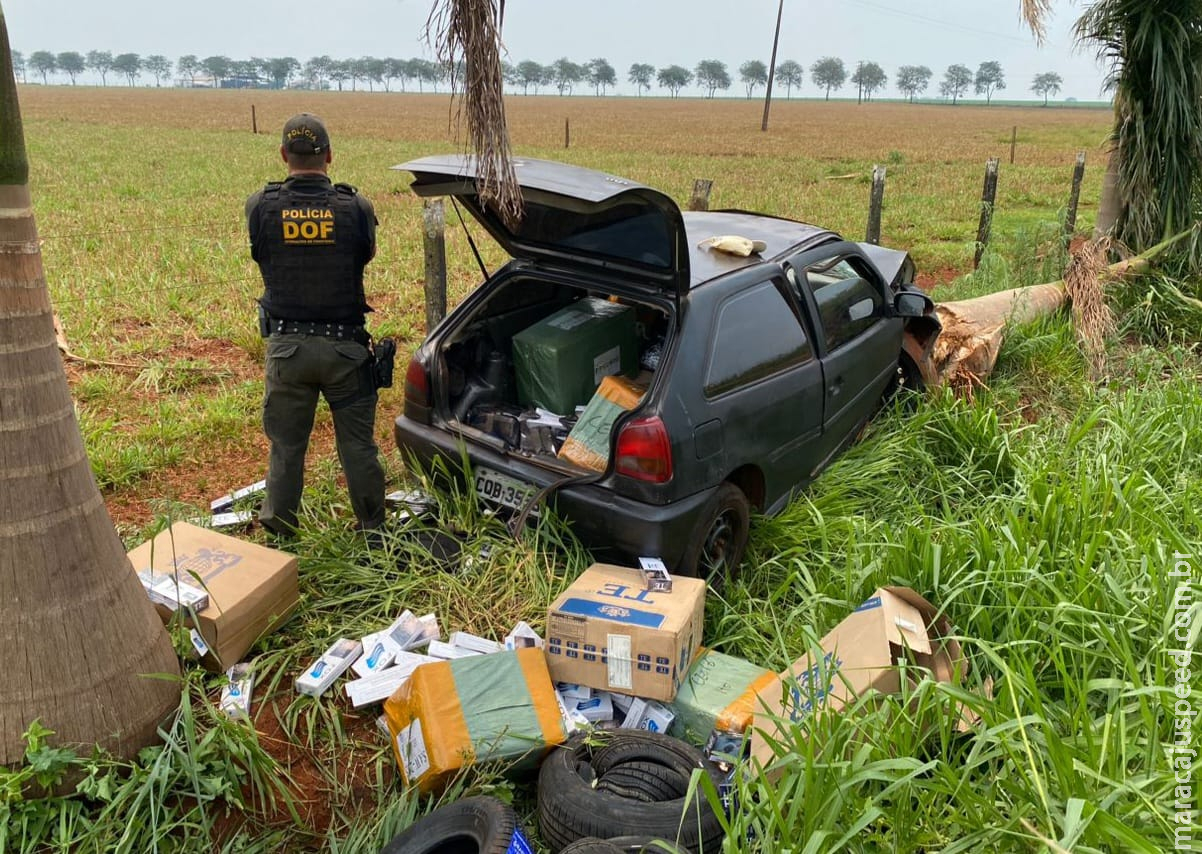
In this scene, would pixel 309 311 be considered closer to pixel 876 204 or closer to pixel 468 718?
pixel 468 718

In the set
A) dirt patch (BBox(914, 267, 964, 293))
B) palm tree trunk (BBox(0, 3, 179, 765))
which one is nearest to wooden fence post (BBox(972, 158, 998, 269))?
dirt patch (BBox(914, 267, 964, 293))

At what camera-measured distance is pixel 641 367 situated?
15.2 ft

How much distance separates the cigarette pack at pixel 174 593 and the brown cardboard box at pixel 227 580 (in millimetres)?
24

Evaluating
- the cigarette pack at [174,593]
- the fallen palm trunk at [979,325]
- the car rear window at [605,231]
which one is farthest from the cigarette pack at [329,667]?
the fallen palm trunk at [979,325]

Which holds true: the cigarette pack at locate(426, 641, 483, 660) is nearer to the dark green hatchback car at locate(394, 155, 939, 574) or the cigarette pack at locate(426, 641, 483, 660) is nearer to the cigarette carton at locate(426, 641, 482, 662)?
the cigarette carton at locate(426, 641, 482, 662)

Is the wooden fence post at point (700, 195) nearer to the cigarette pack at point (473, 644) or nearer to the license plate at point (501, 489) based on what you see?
the license plate at point (501, 489)

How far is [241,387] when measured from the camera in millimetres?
6500

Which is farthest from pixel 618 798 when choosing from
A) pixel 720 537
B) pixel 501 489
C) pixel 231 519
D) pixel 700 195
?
pixel 700 195

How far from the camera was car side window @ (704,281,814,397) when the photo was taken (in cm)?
383

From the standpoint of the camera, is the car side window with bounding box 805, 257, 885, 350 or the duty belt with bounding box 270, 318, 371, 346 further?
the car side window with bounding box 805, 257, 885, 350

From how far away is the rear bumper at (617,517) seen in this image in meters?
3.54

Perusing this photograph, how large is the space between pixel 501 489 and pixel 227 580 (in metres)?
1.22

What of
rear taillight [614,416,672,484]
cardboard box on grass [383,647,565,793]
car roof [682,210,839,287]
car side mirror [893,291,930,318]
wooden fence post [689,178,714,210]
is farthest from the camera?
wooden fence post [689,178,714,210]

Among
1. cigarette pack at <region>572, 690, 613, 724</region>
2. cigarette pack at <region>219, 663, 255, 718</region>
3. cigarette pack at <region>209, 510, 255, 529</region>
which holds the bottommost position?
cigarette pack at <region>572, 690, 613, 724</region>
